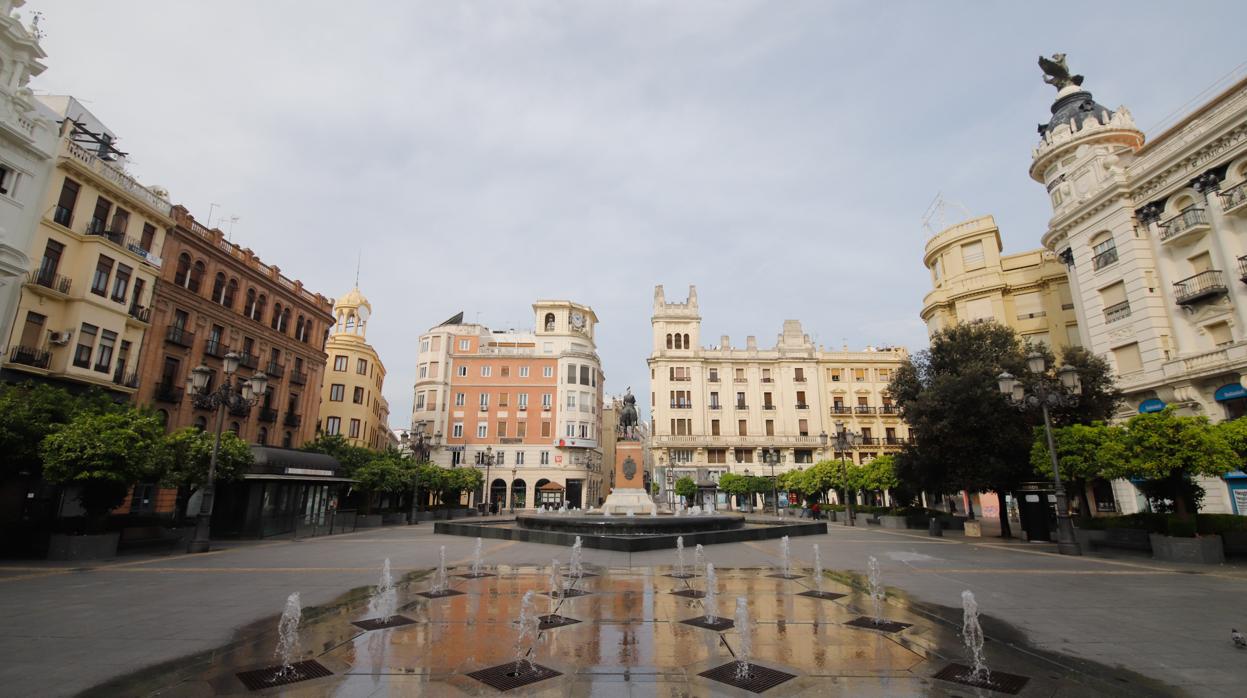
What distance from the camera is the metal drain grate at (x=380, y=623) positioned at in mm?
7315

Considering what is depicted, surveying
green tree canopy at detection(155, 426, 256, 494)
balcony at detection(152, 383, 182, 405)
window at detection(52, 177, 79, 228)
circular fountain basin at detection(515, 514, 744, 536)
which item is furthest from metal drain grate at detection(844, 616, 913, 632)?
balcony at detection(152, 383, 182, 405)

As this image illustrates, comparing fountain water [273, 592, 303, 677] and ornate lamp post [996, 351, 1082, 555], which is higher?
ornate lamp post [996, 351, 1082, 555]

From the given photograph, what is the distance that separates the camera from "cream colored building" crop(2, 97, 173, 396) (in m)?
23.1

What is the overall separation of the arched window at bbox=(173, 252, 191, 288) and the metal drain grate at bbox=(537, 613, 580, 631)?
32.9 meters

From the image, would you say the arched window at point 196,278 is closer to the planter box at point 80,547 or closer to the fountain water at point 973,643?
the planter box at point 80,547

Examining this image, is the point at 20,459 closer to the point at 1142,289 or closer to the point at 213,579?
the point at 213,579

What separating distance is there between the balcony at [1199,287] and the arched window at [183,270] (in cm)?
4924

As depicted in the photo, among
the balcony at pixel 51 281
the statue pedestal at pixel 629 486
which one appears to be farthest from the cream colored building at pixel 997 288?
the balcony at pixel 51 281

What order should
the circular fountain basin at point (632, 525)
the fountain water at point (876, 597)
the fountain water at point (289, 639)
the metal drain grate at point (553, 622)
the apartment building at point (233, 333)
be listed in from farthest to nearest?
the apartment building at point (233, 333) → the circular fountain basin at point (632, 525) → the fountain water at point (876, 597) → the metal drain grate at point (553, 622) → the fountain water at point (289, 639)

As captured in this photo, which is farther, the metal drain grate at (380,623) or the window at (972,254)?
the window at (972,254)

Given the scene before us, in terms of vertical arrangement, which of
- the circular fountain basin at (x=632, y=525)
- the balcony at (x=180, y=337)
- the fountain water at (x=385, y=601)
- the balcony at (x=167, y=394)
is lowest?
the fountain water at (x=385, y=601)

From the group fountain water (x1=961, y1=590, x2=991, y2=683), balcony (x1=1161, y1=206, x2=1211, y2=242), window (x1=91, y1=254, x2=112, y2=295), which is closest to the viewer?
fountain water (x1=961, y1=590, x2=991, y2=683)

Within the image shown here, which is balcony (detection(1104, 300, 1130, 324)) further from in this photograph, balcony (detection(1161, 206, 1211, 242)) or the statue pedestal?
the statue pedestal

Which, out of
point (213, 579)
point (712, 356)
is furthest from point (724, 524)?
point (712, 356)
